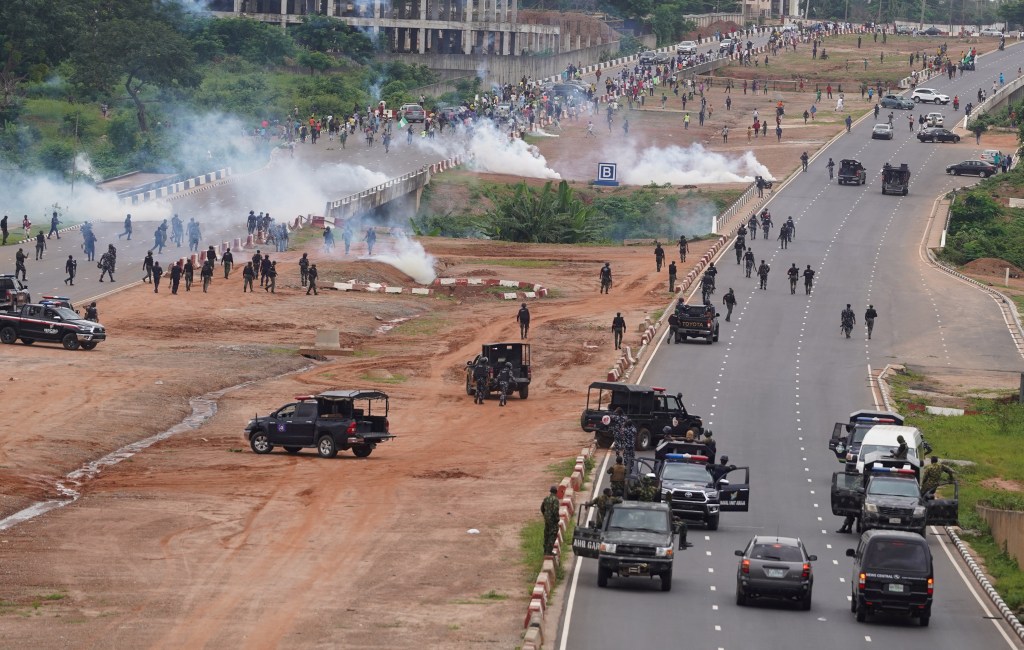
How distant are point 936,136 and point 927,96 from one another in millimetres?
21751

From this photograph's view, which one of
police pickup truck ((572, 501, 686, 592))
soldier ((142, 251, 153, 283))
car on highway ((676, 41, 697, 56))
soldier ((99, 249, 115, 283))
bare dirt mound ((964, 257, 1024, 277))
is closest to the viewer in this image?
police pickup truck ((572, 501, 686, 592))

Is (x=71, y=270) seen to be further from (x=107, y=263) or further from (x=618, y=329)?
(x=618, y=329)

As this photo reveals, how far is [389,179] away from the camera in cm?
10812

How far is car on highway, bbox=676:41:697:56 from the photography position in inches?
6993

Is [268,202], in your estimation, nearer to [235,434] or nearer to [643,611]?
[235,434]

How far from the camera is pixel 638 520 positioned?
3186 centimetres

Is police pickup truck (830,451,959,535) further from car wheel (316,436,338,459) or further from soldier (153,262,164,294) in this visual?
soldier (153,262,164,294)

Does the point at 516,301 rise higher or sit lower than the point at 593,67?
lower

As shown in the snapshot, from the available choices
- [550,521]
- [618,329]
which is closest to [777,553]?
[550,521]

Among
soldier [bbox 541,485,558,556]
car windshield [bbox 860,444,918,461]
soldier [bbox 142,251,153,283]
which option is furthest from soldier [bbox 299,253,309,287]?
soldier [bbox 541,485,558,556]

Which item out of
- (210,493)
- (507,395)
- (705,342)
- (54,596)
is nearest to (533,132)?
(705,342)

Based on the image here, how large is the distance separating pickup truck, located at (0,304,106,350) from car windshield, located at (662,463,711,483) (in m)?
27.7

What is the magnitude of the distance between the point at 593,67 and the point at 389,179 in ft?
223

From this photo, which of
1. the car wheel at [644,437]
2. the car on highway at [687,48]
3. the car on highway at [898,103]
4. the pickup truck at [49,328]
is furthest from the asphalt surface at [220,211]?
the car on highway at [687,48]
